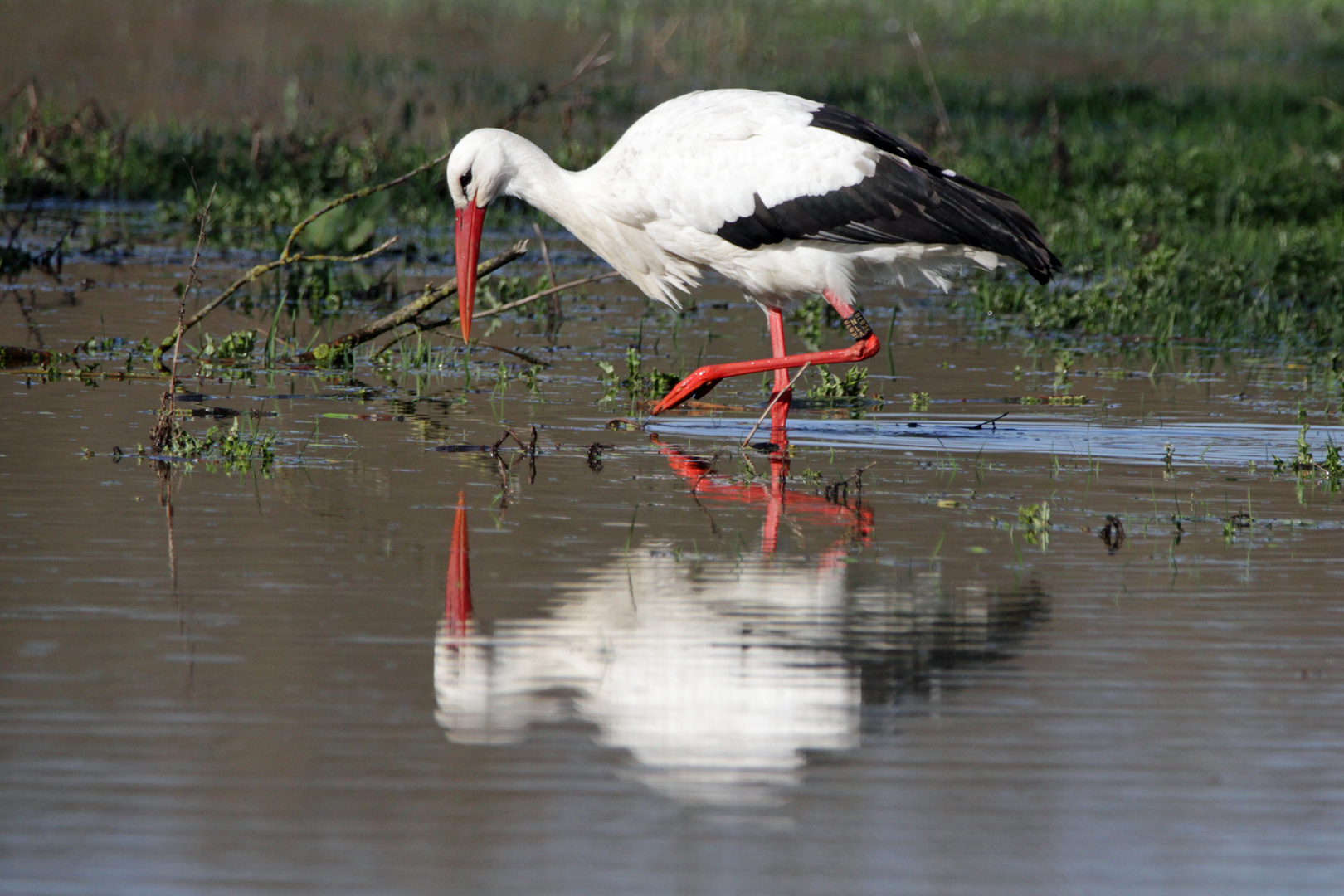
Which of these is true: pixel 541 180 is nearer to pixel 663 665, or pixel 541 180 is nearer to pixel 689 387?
pixel 689 387

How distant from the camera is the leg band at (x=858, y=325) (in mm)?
8883

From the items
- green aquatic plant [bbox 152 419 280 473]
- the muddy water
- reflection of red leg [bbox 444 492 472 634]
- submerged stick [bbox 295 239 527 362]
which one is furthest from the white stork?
reflection of red leg [bbox 444 492 472 634]

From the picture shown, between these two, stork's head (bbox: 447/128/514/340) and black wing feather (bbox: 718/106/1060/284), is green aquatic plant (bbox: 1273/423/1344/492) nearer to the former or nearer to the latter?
black wing feather (bbox: 718/106/1060/284)

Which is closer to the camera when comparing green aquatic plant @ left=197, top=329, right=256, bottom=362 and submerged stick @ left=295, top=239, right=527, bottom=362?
submerged stick @ left=295, top=239, right=527, bottom=362

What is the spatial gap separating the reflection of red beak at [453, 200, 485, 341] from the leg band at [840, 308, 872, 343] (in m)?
1.58

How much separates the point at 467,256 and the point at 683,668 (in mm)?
4472

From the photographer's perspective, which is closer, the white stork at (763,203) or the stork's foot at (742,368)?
the stork's foot at (742,368)

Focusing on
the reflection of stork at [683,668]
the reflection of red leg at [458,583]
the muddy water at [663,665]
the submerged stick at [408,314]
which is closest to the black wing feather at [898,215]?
the muddy water at [663,665]

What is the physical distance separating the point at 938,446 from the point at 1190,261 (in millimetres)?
5405

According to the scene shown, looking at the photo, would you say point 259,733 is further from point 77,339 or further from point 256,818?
point 77,339

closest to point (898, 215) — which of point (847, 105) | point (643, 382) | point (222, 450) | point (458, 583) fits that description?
point (643, 382)

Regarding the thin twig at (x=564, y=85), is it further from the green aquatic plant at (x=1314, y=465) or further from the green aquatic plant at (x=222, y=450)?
the green aquatic plant at (x=1314, y=465)

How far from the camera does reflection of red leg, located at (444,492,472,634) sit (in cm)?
505

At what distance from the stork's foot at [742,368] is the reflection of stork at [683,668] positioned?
101 inches
